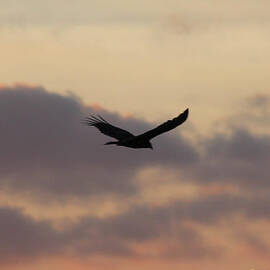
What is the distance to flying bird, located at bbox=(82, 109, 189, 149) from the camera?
4475 centimetres

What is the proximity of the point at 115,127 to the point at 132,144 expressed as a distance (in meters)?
5.82

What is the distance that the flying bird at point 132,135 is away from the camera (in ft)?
147

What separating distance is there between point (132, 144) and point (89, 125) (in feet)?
20.7

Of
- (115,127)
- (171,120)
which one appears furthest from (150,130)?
(115,127)

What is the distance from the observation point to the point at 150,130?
1781 inches

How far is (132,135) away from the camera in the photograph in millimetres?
51094

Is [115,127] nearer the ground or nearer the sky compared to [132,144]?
nearer the sky

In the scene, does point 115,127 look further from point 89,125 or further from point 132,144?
point 132,144

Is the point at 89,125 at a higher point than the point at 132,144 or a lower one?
higher

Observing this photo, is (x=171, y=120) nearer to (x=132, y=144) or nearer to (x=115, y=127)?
(x=132, y=144)

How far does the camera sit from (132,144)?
46875 mm

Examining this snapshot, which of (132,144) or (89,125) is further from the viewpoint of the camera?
(89,125)

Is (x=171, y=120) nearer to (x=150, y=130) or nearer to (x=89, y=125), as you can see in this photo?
(x=150, y=130)

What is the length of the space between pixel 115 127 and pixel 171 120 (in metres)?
8.54
